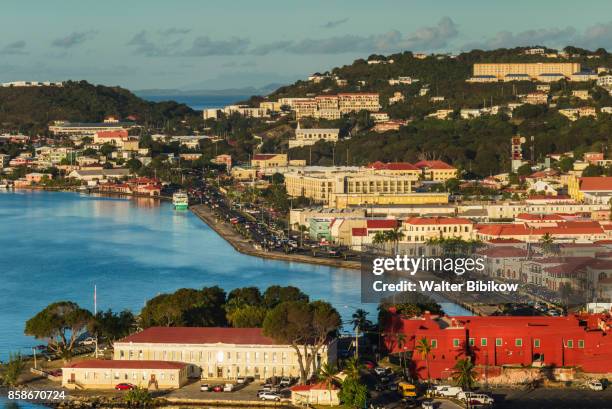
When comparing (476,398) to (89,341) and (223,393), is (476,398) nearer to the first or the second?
(223,393)

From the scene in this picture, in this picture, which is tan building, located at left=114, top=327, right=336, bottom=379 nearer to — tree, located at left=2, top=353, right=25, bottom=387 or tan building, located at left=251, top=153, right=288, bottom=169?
tree, located at left=2, top=353, right=25, bottom=387

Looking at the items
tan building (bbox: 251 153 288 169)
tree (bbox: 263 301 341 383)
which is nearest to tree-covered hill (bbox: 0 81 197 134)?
tan building (bbox: 251 153 288 169)

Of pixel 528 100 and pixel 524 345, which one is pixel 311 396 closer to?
pixel 524 345

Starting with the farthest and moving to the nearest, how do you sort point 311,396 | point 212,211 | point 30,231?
point 212,211, point 30,231, point 311,396

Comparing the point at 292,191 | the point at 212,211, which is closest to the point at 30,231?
the point at 212,211

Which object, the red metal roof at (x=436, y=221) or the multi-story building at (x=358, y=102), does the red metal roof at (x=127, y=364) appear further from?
the multi-story building at (x=358, y=102)

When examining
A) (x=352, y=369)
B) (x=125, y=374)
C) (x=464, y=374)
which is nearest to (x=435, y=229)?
(x=464, y=374)
